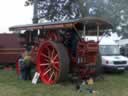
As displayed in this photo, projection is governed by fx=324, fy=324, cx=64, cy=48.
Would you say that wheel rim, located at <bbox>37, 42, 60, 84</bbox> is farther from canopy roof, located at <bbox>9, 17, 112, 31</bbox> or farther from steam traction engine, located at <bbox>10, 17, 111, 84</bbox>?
canopy roof, located at <bbox>9, 17, 112, 31</bbox>

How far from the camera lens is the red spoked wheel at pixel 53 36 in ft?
43.0

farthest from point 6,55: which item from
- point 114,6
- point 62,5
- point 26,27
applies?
point 114,6

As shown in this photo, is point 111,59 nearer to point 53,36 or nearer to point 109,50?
point 109,50

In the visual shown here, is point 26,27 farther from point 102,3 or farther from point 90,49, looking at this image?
point 102,3

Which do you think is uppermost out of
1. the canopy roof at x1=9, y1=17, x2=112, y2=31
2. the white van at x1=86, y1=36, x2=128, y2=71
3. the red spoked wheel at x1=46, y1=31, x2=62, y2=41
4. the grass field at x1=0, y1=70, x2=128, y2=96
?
the canopy roof at x1=9, y1=17, x2=112, y2=31

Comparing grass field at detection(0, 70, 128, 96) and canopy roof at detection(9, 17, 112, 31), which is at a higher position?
canopy roof at detection(9, 17, 112, 31)

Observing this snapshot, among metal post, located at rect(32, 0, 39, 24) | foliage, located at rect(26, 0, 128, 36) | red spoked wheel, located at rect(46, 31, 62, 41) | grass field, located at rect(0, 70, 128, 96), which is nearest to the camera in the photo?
grass field, located at rect(0, 70, 128, 96)

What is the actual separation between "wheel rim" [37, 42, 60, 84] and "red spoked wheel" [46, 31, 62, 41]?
415 millimetres

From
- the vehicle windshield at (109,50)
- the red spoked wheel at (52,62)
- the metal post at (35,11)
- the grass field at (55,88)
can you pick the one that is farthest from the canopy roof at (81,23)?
the metal post at (35,11)

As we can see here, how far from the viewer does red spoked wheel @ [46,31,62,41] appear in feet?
43.0

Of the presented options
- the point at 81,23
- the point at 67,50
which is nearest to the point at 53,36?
the point at 67,50

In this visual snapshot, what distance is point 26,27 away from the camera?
14.4 metres

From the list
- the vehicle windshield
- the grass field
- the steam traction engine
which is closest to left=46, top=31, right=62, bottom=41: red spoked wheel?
the steam traction engine

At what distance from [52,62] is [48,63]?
558mm
